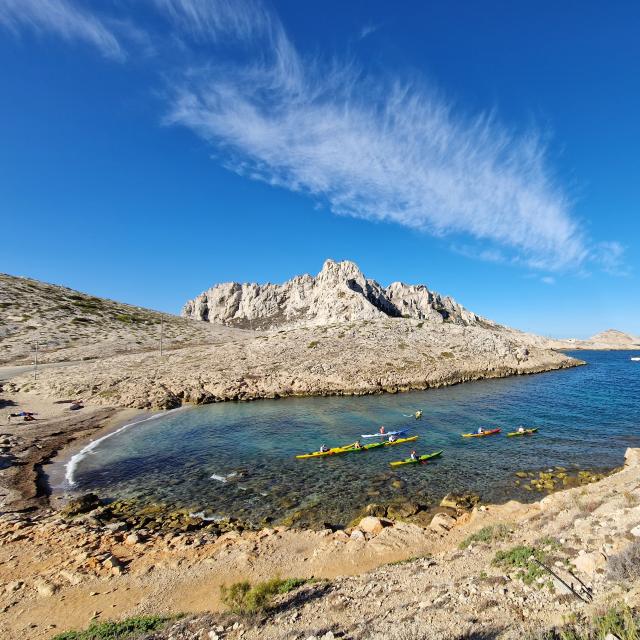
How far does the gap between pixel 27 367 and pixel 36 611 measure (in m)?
82.1

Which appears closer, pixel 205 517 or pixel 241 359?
pixel 205 517

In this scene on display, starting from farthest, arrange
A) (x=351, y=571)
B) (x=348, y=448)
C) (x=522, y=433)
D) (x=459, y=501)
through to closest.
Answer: (x=522, y=433), (x=348, y=448), (x=459, y=501), (x=351, y=571)

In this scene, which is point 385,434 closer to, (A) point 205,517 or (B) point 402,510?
(B) point 402,510

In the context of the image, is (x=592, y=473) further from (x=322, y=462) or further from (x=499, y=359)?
(x=499, y=359)

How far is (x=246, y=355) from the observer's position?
8062 centimetres

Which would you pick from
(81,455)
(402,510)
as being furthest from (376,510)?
(81,455)

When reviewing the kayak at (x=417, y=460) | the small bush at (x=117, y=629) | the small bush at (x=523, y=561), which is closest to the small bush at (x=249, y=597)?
the small bush at (x=117, y=629)

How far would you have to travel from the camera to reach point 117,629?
1181 centimetres

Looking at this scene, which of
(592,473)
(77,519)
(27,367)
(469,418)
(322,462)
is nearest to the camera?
(77,519)

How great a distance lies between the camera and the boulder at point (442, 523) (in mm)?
19016

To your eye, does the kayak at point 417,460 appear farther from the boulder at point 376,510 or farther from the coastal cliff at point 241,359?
the coastal cliff at point 241,359

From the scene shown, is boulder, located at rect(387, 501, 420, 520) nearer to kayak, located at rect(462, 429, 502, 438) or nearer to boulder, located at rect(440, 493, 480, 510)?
boulder, located at rect(440, 493, 480, 510)

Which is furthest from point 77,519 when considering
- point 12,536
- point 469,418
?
point 469,418

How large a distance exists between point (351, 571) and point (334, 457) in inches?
737
